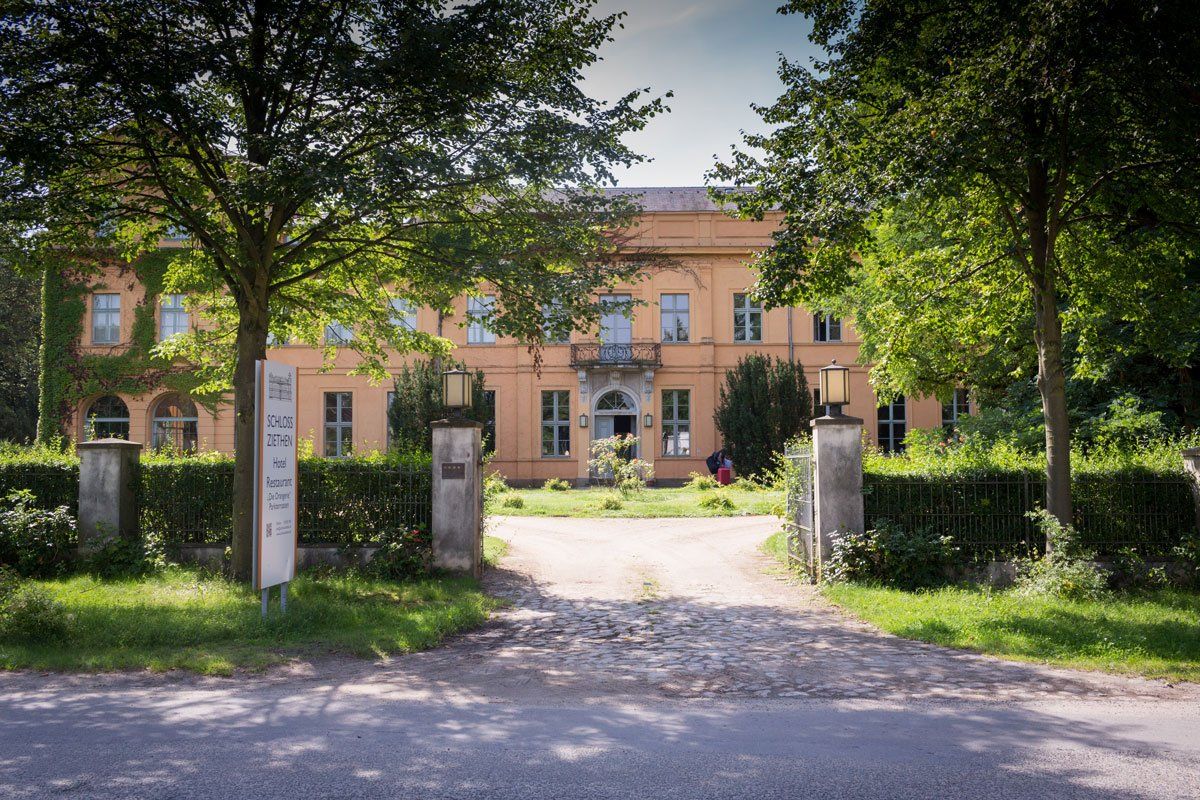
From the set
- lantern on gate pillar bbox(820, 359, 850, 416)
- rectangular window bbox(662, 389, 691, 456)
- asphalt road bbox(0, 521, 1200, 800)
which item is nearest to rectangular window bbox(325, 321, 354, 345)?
asphalt road bbox(0, 521, 1200, 800)

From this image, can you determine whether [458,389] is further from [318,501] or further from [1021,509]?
[1021,509]

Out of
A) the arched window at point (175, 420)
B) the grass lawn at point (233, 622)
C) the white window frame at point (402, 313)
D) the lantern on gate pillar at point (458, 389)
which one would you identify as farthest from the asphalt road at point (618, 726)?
the arched window at point (175, 420)

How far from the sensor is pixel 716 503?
19.7m

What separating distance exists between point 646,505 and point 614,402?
1185cm

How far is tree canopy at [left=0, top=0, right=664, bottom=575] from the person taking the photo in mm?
8812

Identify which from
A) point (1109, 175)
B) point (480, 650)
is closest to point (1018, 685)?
point (480, 650)

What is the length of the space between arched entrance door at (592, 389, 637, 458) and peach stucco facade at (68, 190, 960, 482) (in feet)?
0.13

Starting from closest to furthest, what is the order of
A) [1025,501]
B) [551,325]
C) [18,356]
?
[1025,501] → [551,325] → [18,356]

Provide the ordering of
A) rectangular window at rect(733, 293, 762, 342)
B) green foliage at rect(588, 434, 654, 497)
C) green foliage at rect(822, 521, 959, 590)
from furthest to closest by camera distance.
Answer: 1. rectangular window at rect(733, 293, 762, 342)
2. green foliage at rect(588, 434, 654, 497)
3. green foliage at rect(822, 521, 959, 590)

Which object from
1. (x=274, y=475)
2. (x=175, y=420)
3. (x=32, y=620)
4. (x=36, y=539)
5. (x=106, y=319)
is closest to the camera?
(x=32, y=620)

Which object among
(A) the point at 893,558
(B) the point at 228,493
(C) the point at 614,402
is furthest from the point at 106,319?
(A) the point at 893,558

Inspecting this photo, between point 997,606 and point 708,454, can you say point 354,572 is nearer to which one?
point 997,606

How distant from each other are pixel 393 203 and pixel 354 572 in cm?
439

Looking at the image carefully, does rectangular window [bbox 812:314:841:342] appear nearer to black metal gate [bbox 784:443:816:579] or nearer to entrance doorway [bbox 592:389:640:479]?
entrance doorway [bbox 592:389:640:479]
